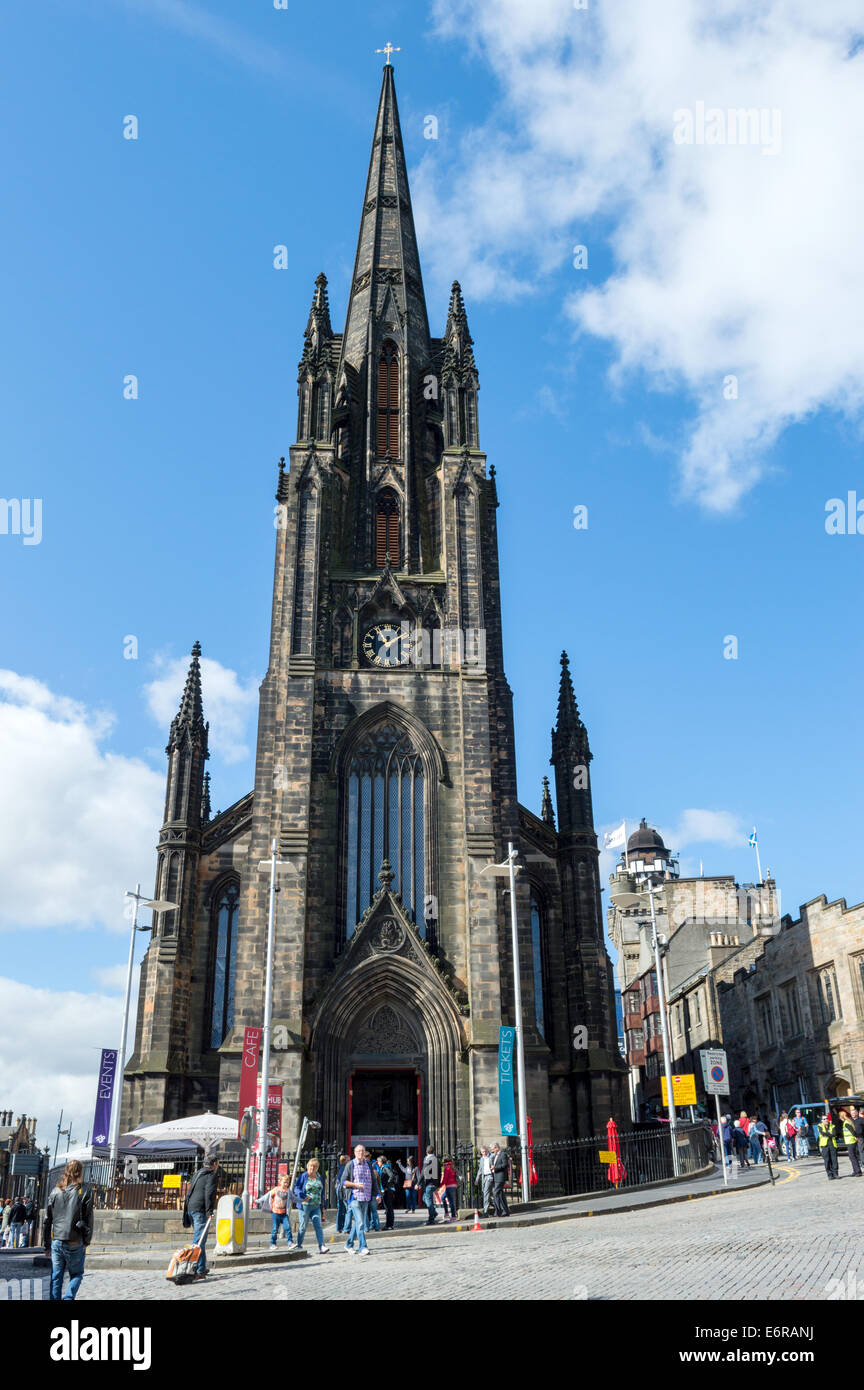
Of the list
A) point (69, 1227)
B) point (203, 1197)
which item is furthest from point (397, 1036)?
point (69, 1227)

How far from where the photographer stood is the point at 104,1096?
28297 millimetres

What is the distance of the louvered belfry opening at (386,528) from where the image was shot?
137ft

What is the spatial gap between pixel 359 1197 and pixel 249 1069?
11645 millimetres

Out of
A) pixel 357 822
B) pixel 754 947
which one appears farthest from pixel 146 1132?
pixel 754 947

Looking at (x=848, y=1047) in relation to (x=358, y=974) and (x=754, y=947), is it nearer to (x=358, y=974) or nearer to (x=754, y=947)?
(x=754, y=947)

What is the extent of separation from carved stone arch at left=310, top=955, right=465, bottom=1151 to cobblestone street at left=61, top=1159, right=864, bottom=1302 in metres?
11.7

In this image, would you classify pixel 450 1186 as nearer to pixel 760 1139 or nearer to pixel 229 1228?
pixel 229 1228

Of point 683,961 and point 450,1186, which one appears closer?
point 450,1186

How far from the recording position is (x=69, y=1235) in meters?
10.3

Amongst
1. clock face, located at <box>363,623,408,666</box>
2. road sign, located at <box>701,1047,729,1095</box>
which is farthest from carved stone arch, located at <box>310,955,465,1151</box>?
clock face, located at <box>363,623,408,666</box>

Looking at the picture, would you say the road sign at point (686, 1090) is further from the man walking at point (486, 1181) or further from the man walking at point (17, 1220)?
the man walking at point (17, 1220)

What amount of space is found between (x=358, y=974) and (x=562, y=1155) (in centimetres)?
864

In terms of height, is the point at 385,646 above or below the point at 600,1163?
above

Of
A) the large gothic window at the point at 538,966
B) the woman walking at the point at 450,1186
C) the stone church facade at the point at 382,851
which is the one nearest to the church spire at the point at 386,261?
the stone church facade at the point at 382,851
